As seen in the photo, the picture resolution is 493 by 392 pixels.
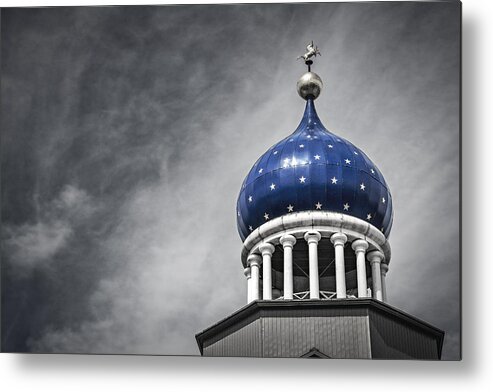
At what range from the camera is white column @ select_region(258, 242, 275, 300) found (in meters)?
8.00

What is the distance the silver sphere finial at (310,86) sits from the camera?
7121mm

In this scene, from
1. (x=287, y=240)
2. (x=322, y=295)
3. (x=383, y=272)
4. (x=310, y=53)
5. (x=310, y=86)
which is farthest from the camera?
(x=322, y=295)

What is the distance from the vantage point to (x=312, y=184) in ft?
→ 25.8

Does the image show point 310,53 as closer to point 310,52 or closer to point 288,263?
point 310,52

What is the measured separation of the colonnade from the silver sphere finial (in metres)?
1.18

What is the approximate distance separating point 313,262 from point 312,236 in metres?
0.22

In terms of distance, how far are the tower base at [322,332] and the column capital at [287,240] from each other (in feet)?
1.75

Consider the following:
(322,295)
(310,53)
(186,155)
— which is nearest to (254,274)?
(322,295)

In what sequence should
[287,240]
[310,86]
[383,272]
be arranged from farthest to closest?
[287,240] < [383,272] < [310,86]

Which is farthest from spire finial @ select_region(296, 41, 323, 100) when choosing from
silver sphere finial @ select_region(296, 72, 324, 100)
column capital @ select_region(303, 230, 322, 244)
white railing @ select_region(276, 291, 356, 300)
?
white railing @ select_region(276, 291, 356, 300)

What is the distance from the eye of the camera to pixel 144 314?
7.02 metres

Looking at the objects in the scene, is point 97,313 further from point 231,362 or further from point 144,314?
point 231,362

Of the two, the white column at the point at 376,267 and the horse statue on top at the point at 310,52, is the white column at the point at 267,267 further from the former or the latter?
the horse statue on top at the point at 310,52

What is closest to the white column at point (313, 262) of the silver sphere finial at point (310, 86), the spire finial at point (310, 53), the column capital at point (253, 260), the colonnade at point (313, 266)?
the colonnade at point (313, 266)
